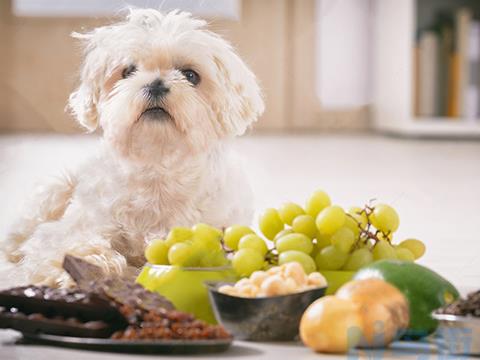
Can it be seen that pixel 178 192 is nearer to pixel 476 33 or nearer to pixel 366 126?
pixel 476 33

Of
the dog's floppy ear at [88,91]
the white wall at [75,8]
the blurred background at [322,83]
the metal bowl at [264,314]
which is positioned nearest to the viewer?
the metal bowl at [264,314]

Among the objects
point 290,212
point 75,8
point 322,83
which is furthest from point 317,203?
point 75,8

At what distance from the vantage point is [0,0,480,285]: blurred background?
452 cm

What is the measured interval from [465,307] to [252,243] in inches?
13.0

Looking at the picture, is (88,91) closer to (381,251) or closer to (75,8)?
(381,251)

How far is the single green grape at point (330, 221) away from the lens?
1.53 metres

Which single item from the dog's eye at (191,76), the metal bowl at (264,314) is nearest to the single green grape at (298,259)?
the metal bowl at (264,314)

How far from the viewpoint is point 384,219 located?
64.9 inches

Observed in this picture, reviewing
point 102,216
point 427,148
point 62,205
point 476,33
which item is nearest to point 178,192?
point 102,216

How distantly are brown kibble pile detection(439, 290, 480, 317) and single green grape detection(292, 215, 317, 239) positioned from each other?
30cm

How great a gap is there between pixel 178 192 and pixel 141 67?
0.73 feet

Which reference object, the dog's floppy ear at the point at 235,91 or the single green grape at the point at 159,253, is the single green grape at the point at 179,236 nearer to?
the single green grape at the point at 159,253

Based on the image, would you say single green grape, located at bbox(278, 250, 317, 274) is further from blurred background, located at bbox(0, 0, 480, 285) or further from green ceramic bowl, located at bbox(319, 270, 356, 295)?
blurred background, located at bbox(0, 0, 480, 285)

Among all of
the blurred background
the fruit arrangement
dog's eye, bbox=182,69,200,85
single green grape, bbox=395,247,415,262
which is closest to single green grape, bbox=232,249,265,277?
the fruit arrangement
